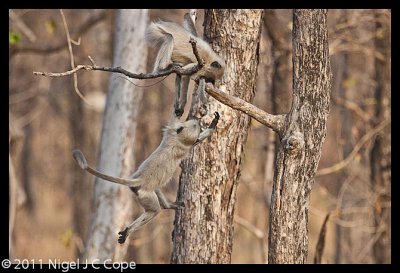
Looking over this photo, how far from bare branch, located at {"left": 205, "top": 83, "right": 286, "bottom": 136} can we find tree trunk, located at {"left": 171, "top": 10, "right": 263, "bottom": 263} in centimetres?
107

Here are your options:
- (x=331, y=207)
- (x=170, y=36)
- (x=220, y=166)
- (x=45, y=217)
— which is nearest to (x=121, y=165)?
(x=220, y=166)

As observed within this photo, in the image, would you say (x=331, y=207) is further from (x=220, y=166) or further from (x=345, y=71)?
(x=220, y=166)

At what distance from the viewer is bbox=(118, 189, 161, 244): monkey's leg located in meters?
4.41

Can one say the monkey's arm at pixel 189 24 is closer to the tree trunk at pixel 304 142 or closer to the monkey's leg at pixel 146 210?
the tree trunk at pixel 304 142

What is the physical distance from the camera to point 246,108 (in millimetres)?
4523

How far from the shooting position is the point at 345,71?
1227 cm

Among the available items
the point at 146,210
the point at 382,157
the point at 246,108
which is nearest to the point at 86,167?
the point at 146,210

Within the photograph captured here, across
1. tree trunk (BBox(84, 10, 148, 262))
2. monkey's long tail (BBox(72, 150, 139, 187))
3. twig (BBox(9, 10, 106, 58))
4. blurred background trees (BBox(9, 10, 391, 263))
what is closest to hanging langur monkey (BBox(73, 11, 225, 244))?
monkey's long tail (BBox(72, 150, 139, 187))

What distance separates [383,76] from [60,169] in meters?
14.5

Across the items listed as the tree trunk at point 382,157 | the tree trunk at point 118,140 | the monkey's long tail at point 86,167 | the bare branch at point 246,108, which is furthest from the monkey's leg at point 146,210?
the tree trunk at point 382,157

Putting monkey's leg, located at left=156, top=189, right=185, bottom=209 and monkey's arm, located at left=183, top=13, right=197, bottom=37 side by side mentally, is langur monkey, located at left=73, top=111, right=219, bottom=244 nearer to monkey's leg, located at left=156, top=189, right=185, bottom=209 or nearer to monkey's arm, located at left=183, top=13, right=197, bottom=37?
monkey's leg, located at left=156, top=189, right=185, bottom=209

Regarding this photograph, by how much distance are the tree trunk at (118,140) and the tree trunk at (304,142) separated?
4108 millimetres

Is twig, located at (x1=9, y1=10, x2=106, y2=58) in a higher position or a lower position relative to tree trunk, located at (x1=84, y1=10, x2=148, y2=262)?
higher

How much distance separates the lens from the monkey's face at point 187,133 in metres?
4.32
